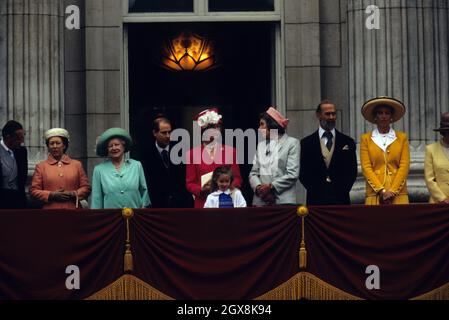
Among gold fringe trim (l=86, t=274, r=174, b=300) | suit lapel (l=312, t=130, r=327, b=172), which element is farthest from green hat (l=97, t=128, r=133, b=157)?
suit lapel (l=312, t=130, r=327, b=172)

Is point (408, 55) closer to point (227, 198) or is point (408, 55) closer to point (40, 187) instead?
point (227, 198)

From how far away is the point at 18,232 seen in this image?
22.2 m

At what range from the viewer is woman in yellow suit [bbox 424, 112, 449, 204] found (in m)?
23.1

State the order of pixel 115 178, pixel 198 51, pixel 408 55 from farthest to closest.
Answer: pixel 198 51, pixel 408 55, pixel 115 178

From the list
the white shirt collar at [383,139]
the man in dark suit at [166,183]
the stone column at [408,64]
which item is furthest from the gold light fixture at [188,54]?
the white shirt collar at [383,139]

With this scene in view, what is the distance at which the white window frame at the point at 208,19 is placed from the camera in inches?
1049

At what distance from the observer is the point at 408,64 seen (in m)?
25.8

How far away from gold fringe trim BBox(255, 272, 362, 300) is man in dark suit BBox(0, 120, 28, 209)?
3.69 metres

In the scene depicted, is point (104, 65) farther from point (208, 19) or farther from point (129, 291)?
point (129, 291)

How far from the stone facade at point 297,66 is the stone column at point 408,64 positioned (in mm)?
15

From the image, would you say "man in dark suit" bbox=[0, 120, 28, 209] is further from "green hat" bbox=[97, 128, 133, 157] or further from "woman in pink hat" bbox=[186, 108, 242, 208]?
"woman in pink hat" bbox=[186, 108, 242, 208]

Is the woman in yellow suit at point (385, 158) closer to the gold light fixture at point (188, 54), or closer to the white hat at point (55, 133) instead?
the white hat at point (55, 133)
